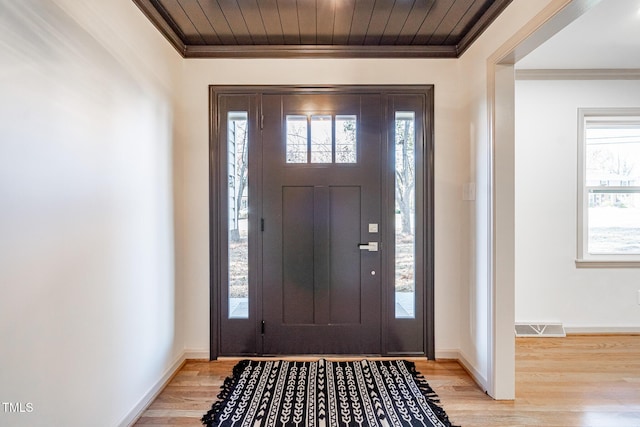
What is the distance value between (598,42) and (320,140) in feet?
7.95

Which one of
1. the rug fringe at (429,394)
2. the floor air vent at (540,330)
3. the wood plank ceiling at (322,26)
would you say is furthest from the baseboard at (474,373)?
the wood plank ceiling at (322,26)

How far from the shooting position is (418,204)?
2695 millimetres

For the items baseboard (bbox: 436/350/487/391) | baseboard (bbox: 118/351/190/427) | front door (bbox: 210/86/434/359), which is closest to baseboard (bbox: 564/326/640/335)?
baseboard (bbox: 436/350/487/391)

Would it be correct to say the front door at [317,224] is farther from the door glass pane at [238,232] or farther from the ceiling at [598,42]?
the ceiling at [598,42]

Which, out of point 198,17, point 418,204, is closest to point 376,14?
point 198,17

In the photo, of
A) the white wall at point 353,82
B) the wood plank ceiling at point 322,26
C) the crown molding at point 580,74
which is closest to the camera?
the wood plank ceiling at point 322,26

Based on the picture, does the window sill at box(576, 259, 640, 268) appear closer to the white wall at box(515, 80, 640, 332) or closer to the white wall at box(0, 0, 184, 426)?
the white wall at box(515, 80, 640, 332)

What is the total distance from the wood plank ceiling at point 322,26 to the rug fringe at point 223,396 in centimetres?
253

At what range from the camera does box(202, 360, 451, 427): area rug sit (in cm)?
189

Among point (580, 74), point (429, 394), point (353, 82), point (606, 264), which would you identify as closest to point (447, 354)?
point (429, 394)

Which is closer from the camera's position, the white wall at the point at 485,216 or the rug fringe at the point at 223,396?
the rug fringe at the point at 223,396

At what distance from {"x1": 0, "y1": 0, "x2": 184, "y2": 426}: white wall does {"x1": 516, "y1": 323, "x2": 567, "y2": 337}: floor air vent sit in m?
3.25

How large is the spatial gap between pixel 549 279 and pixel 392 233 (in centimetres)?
182

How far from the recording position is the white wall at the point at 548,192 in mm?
3152
